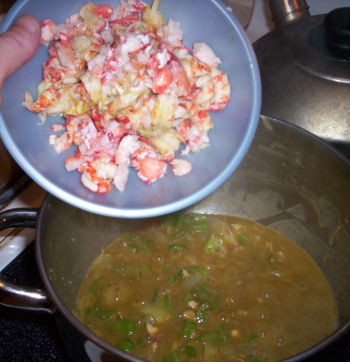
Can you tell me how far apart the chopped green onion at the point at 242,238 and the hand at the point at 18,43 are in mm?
991

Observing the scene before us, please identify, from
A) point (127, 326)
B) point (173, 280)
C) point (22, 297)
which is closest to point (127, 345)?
point (127, 326)

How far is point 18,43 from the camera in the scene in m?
0.88

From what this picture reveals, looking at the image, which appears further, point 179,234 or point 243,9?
point 243,9

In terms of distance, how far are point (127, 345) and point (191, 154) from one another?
579 millimetres

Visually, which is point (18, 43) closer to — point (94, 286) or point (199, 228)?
point (94, 286)

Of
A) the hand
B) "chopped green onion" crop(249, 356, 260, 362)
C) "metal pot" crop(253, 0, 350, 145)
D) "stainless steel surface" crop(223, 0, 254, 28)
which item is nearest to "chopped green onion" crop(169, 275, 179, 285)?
"chopped green onion" crop(249, 356, 260, 362)

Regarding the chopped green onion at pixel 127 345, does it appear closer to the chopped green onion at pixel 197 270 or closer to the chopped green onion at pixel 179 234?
the chopped green onion at pixel 197 270

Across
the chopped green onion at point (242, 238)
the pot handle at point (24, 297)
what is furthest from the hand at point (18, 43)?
the chopped green onion at point (242, 238)

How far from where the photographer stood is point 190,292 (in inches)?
54.6

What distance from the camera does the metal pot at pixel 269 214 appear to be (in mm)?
1136

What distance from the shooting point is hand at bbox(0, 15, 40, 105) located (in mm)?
864

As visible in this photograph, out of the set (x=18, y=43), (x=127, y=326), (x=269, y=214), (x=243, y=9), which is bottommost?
(x=269, y=214)

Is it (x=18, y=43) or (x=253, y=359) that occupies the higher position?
(x=18, y=43)

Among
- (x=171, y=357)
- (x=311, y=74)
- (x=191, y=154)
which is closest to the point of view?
(x=191, y=154)
